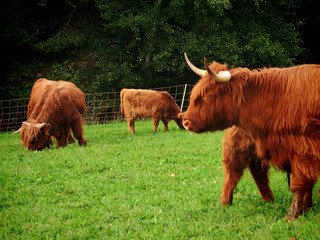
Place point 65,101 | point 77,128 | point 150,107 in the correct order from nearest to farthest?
point 65,101 → point 77,128 → point 150,107

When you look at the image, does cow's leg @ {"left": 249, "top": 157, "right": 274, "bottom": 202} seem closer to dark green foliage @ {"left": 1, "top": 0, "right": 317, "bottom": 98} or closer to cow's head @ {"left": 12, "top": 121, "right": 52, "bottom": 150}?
cow's head @ {"left": 12, "top": 121, "right": 52, "bottom": 150}

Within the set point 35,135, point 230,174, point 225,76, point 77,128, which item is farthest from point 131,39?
point 225,76

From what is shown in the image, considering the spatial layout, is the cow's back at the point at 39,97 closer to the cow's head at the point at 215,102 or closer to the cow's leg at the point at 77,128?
the cow's leg at the point at 77,128

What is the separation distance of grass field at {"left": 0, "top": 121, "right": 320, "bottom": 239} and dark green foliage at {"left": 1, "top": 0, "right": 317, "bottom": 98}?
12072 mm

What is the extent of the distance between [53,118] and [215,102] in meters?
6.61

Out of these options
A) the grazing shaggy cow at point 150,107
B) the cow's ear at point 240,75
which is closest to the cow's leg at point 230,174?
the cow's ear at point 240,75

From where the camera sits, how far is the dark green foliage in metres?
19.1

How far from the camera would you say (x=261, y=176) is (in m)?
4.42

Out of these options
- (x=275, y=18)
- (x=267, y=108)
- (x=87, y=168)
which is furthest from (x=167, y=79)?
(x=267, y=108)

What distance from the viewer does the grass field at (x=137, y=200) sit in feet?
12.7

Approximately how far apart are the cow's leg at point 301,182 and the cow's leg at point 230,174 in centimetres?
75

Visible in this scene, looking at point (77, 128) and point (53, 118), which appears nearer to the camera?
point (53, 118)

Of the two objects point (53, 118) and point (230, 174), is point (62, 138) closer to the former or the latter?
point (53, 118)

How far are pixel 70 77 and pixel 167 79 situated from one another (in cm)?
635
